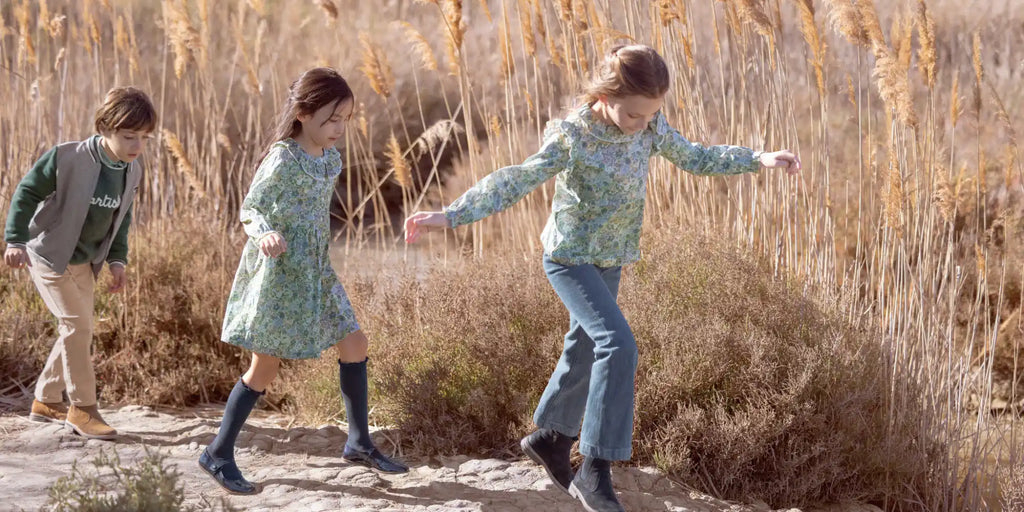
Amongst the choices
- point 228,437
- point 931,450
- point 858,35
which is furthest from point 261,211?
point 931,450

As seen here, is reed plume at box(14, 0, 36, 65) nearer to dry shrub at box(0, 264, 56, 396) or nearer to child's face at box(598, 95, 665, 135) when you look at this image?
dry shrub at box(0, 264, 56, 396)

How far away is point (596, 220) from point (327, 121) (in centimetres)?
77

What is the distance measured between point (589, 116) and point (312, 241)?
83 cm

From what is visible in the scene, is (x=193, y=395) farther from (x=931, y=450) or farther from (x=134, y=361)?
(x=931, y=450)

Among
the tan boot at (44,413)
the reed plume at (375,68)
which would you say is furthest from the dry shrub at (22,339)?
the reed plume at (375,68)

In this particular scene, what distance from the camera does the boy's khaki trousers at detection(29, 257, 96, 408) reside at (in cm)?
318

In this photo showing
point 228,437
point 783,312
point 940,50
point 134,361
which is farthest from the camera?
point 940,50

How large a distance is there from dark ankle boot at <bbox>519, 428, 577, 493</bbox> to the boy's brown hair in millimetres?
1513

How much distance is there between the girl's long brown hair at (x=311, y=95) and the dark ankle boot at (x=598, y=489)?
117 centimetres

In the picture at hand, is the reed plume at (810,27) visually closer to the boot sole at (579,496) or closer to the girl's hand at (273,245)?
the boot sole at (579,496)

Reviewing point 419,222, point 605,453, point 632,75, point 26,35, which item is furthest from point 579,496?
point 26,35

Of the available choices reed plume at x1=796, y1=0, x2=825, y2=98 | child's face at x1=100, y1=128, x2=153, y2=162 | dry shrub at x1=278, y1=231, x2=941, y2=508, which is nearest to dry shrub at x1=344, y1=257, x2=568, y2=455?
dry shrub at x1=278, y1=231, x2=941, y2=508

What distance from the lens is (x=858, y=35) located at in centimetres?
305

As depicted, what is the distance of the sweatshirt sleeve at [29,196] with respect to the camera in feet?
9.93
